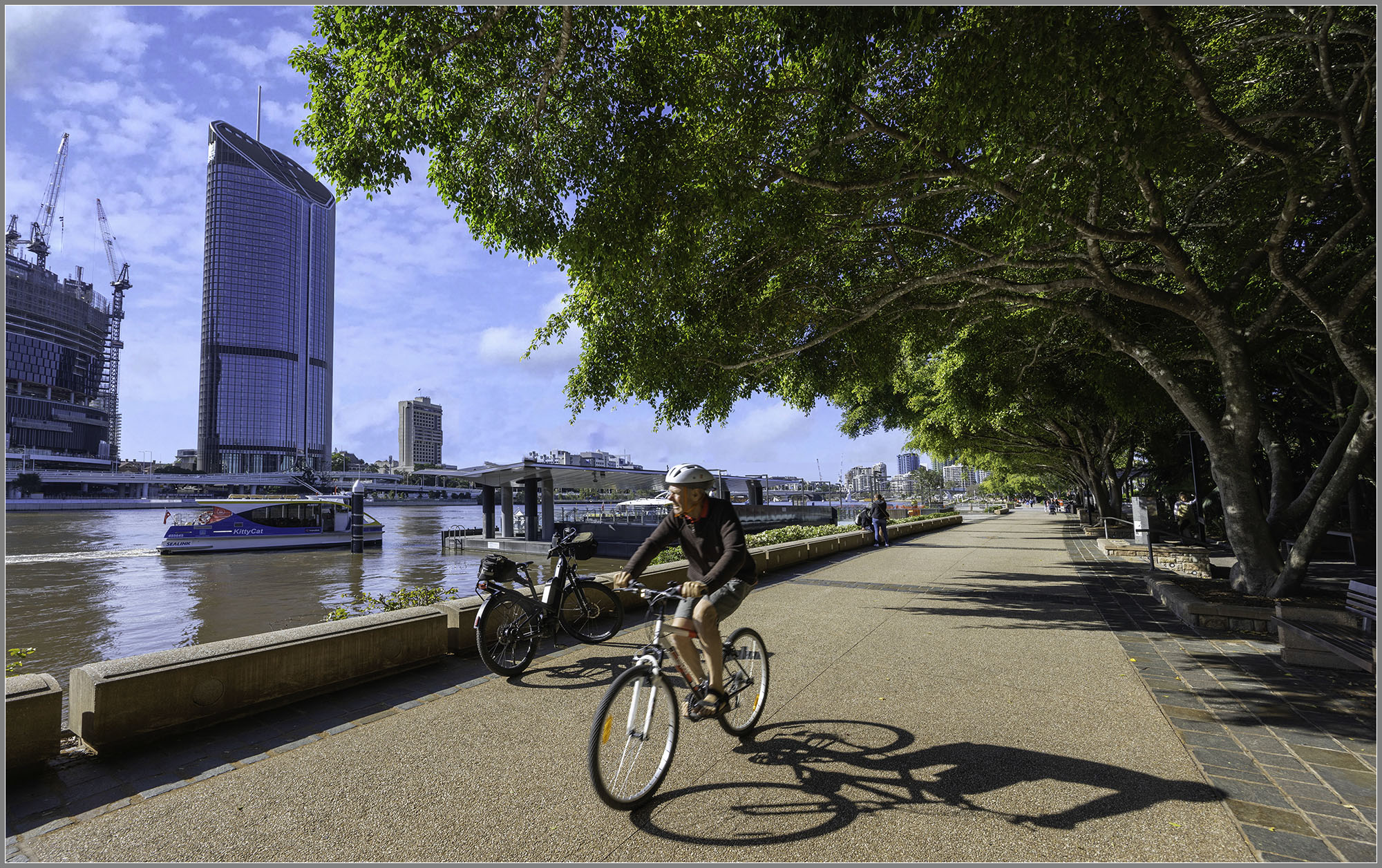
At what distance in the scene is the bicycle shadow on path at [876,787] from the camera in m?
3.26

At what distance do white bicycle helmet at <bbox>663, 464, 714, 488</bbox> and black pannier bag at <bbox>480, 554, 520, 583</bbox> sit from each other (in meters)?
2.76

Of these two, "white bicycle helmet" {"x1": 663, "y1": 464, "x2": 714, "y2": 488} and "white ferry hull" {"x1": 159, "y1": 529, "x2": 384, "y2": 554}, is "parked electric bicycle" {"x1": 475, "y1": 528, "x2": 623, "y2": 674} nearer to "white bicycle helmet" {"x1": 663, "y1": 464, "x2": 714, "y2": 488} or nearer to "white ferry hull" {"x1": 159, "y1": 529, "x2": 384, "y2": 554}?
"white bicycle helmet" {"x1": 663, "y1": 464, "x2": 714, "y2": 488}

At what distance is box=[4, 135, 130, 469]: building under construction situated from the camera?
122562 millimetres

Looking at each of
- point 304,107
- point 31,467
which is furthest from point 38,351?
point 304,107

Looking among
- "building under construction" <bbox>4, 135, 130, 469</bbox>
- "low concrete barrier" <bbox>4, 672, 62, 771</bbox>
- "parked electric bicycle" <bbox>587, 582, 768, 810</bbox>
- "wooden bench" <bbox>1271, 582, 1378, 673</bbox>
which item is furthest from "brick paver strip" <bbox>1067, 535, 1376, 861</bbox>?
"building under construction" <bbox>4, 135, 130, 469</bbox>

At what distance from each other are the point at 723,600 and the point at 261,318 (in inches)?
7404

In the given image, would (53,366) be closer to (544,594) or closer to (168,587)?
(168,587)

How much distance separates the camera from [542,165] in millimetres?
6793

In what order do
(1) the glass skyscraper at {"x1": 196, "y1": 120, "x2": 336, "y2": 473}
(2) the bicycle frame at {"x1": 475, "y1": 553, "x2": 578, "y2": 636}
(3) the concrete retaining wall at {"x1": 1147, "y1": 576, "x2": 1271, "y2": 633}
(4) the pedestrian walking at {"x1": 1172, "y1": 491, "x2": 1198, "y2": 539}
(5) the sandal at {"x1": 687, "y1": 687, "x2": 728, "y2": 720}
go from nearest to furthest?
(5) the sandal at {"x1": 687, "y1": 687, "x2": 728, "y2": 720}, (2) the bicycle frame at {"x1": 475, "y1": 553, "x2": 578, "y2": 636}, (3) the concrete retaining wall at {"x1": 1147, "y1": 576, "x2": 1271, "y2": 633}, (4) the pedestrian walking at {"x1": 1172, "y1": 491, "x2": 1198, "y2": 539}, (1) the glass skyscraper at {"x1": 196, "y1": 120, "x2": 336, "y2": 473}

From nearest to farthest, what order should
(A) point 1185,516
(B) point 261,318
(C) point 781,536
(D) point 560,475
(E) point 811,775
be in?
(E) point 811,775 < (C) point 781,536 < (A) point 1185,516 < (D) point 560,475 < (B) point 261,318

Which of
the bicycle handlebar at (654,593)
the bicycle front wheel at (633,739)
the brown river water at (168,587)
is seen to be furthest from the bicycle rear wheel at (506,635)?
the brown river water at (168,587)

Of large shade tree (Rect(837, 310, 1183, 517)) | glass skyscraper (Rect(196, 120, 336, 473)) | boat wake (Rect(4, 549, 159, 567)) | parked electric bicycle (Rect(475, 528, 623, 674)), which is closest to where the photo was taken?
parked electric bicycle (Rect(475, 528, 623, 674))

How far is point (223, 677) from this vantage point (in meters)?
4.68

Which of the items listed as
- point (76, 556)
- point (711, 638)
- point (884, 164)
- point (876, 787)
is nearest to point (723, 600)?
point (711, 638)
